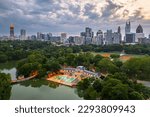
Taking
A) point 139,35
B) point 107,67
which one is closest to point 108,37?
point 139,35

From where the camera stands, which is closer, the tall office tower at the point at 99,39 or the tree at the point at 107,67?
the tree at the point at 107,67

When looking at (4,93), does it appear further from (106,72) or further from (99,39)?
(99,39)

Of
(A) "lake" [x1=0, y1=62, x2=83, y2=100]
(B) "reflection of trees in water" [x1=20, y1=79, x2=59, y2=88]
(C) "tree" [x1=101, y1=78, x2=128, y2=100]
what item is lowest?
(A) "lake" [x1=0, y1=62, x2=83, y2=100]

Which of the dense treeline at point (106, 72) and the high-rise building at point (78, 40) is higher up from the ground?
the high-rise building at point (78, 40)

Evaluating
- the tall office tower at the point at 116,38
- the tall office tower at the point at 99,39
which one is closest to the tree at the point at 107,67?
the tall office tower at the point at 99,39

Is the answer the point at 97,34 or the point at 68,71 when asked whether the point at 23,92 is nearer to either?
the point at 68,71

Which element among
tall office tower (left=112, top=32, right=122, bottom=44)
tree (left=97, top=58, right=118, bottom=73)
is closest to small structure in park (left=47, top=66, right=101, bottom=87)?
tree (left=97, top=58, right=118, bottom=73)

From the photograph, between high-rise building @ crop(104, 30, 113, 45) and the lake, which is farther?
high-rise building @ crop(104, 30, 113, 45)

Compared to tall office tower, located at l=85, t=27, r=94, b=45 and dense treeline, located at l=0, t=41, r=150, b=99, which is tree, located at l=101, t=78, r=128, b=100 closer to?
dense treeline, located at l=0, t=41, r=150, b=99

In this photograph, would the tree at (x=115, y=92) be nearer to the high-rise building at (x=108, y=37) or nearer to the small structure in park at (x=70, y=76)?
the small structure in park at (x=70, y=76)

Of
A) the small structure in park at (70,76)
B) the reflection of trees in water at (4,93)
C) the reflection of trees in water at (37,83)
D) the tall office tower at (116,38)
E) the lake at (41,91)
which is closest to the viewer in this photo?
the reflection of trees in water at (4,93)
